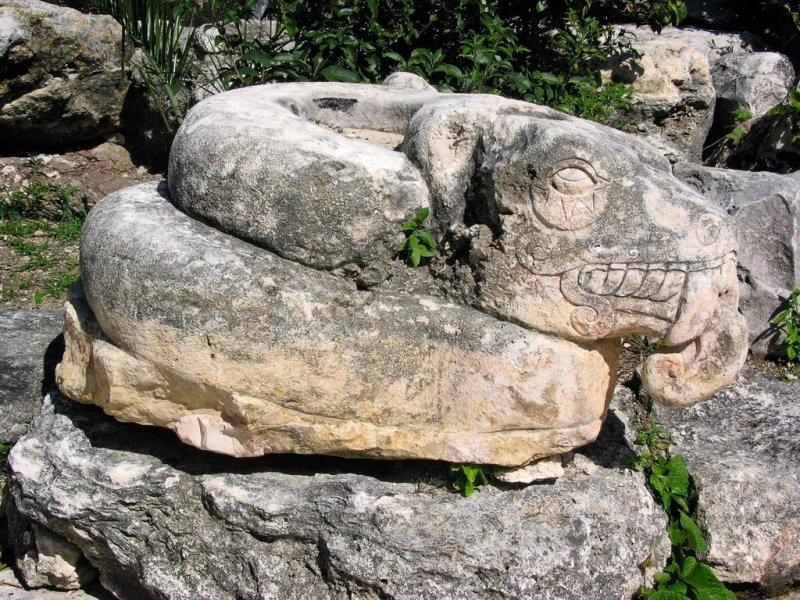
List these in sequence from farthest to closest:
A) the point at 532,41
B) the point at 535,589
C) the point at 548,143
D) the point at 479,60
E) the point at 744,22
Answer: the point at 744,22 → the point at 532,41 → the point at 479,60 → the point at 535,589 → the point at 548,143

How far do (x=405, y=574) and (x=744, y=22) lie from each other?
5707 millimetres

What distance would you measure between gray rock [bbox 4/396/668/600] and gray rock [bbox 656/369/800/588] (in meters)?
0.31

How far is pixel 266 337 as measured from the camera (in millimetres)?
2709

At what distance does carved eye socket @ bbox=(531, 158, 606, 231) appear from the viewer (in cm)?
262

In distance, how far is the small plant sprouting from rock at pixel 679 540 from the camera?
312 cm

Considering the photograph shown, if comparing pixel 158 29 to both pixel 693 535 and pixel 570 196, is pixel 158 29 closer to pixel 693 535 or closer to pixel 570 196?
pixel 570 196

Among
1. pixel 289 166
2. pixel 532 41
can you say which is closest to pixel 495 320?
pixel 289 166

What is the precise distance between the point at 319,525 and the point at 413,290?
834 mm

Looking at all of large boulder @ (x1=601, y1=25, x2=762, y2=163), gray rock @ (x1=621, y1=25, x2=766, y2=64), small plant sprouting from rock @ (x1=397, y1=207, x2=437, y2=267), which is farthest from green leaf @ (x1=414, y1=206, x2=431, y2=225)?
gray rock @ (x1=621, y1=25, x2=766, y2=64)

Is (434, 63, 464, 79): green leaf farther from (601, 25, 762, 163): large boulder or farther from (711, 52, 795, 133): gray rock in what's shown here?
(711, 52, 795, 133): gray rock

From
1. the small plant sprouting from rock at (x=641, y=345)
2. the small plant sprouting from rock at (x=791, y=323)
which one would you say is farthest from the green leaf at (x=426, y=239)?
the small plant sprouting from rock at (x=791, y=323)

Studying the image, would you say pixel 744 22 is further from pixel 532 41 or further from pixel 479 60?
pixel 479 60

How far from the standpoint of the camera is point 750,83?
586cm

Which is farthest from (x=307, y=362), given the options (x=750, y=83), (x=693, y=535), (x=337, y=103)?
(x=750, y=83)
